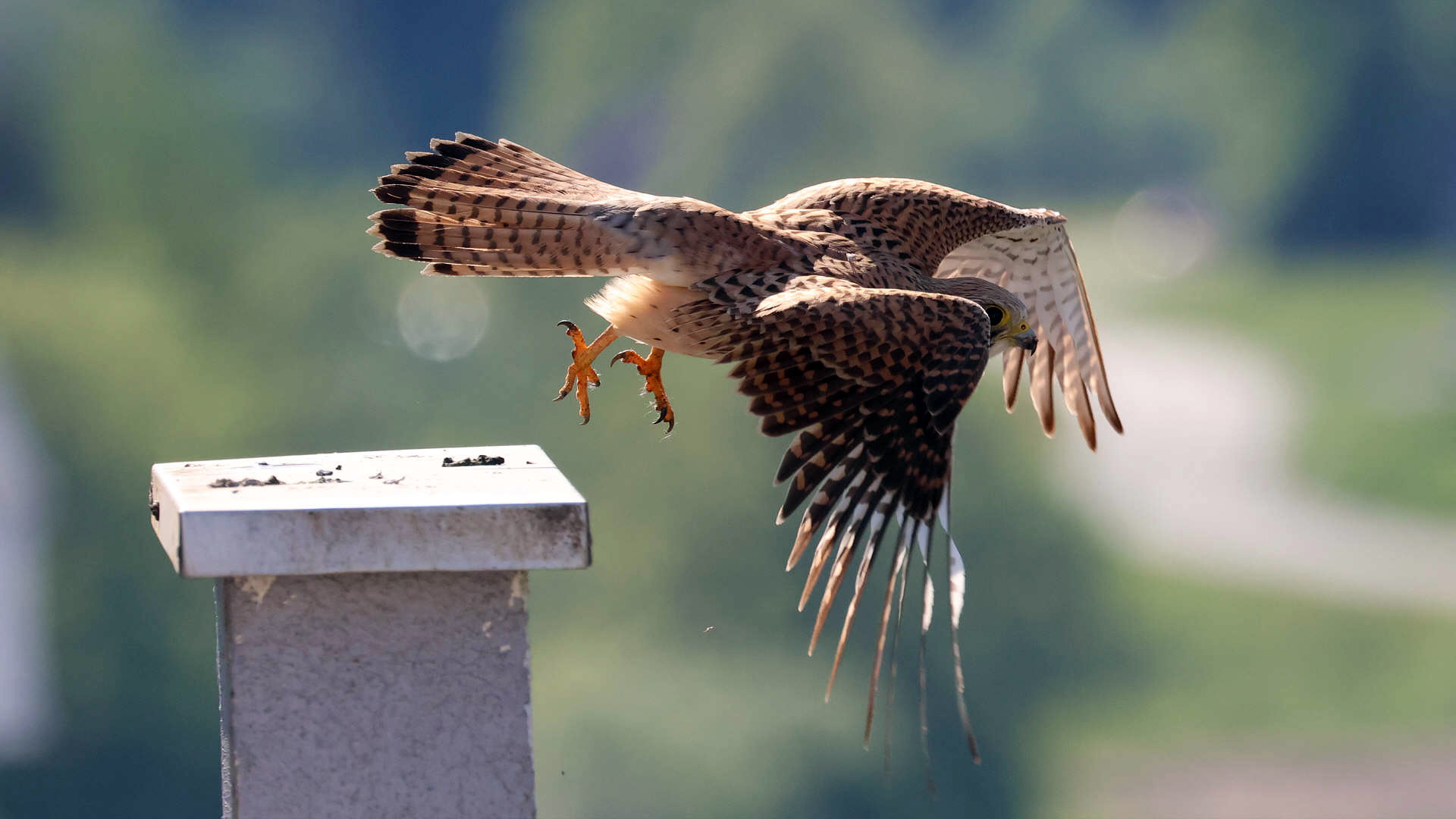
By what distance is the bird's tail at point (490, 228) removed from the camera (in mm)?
4242

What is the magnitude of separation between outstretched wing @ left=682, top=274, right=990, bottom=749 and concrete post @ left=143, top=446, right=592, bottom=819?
1213mm

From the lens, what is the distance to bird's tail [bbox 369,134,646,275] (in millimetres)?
4242

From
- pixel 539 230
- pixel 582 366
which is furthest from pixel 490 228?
pixel 582 366

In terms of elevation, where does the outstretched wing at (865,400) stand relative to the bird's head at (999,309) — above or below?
below

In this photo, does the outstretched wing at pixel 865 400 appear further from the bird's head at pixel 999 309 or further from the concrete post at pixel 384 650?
the concrete post at pixel 384 650

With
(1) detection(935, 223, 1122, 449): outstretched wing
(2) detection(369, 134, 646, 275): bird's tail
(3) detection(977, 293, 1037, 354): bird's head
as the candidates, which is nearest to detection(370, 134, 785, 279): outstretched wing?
(2) detection(369, 134, 646, 275): bird's tail

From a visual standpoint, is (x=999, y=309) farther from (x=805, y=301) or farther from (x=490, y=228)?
(x=490, y=228)

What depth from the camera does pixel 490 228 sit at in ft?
Result: 13.9

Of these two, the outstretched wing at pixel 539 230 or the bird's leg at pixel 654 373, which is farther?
the bird's leg at pixel 654 373

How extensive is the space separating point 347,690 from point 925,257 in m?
3.01

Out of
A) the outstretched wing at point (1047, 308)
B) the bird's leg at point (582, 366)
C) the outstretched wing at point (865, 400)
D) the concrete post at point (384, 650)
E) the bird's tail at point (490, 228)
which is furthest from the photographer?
the outstretched wing at point (1047, 308)

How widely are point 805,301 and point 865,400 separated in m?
0.35

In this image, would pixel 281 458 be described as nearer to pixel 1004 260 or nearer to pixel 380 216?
pixel 380 216

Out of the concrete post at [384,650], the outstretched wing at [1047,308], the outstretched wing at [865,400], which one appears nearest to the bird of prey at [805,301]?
the outstretched wing at [865,400]
